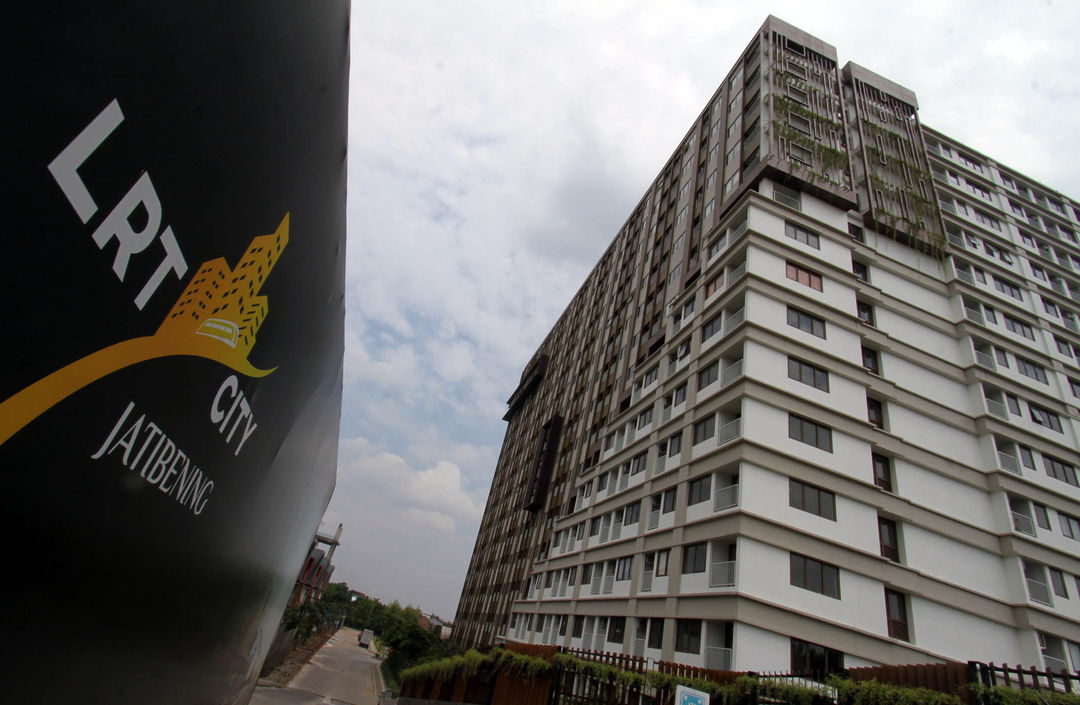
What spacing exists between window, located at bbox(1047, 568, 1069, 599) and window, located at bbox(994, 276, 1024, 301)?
18.1 m

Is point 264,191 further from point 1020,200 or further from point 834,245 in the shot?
point 1020,200

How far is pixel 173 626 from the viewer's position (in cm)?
422

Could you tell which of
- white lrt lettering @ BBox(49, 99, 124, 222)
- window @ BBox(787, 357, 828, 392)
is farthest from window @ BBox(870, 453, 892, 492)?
white lrt lettering @ BBox(49, 99, 124, 222)

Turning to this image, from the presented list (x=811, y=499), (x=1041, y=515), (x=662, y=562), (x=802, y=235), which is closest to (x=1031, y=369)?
(x=1041, y=515)

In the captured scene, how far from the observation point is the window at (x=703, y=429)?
24267mm

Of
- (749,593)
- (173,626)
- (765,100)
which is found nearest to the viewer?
(173,626)

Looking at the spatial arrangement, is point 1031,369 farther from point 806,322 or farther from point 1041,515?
point 806,322

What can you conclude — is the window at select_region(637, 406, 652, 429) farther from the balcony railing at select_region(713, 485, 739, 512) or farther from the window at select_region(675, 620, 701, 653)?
the window at select_region(675, 620, 701, 653)

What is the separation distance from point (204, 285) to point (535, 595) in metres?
41.2

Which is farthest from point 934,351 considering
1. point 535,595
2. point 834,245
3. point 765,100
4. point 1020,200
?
point 535,595

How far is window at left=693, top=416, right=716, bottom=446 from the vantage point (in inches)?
955

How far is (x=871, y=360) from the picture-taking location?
87.3 feet

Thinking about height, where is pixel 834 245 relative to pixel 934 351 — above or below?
above

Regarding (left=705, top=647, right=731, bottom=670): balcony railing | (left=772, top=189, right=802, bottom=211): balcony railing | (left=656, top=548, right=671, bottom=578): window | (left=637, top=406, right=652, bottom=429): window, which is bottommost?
(left=705, top=647, right=731, bottom=670): balcony railing
